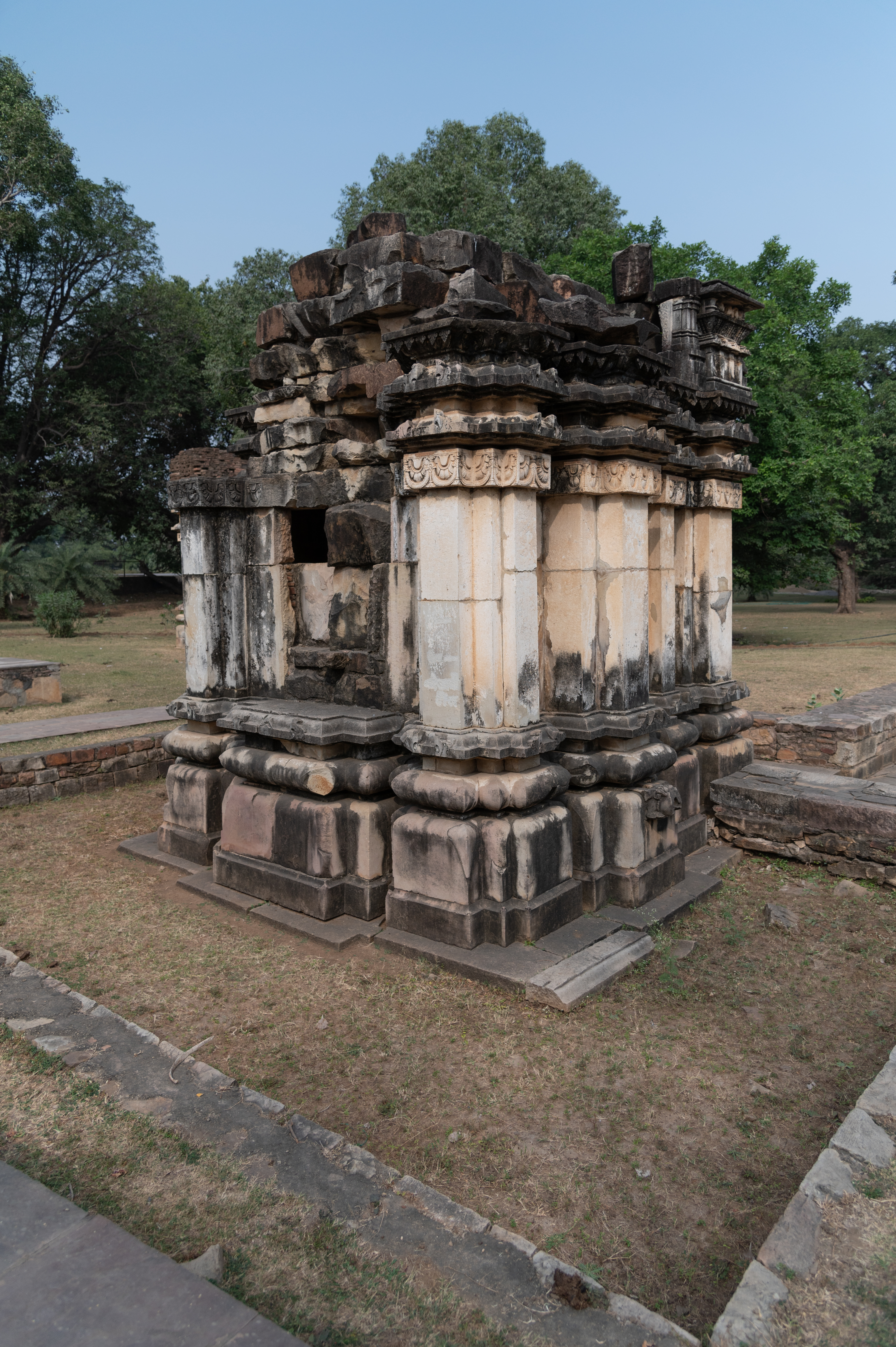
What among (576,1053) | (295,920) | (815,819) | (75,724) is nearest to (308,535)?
(295,920)

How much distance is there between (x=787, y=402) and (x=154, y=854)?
579 inches

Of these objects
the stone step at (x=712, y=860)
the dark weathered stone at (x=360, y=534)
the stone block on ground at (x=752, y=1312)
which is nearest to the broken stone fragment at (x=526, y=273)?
the dark weathered stone at (x=360, y=534)

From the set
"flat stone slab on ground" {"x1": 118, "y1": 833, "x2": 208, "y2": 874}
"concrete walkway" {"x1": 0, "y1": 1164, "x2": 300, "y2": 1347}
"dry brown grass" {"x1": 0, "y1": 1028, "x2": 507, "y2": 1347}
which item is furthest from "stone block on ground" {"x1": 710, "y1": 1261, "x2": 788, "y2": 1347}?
"flat stone slab on ground" {"x1": 118, "y1": 833, "x2": 208, "y2": 874}

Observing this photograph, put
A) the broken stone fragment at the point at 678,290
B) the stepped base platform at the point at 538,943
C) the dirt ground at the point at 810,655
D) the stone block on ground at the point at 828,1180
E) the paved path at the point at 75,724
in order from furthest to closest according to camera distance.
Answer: the dirt ground at the point at 810,655 < the paved path at the point at 75,724 < the broken stone fragment at the point at 678,290 < the stepped base platform at the point at 538,943 < the stone block on ground at the point at 828,1180

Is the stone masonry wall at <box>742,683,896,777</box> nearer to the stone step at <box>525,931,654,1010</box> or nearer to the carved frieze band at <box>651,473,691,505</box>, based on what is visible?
the carved frieze band at <box>651,473,691,505</box>

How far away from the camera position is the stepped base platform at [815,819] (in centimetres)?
513

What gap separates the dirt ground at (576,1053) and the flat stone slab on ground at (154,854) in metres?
0.27

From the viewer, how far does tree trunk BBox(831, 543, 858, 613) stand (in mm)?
26078

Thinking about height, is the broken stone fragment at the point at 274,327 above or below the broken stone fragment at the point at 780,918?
above

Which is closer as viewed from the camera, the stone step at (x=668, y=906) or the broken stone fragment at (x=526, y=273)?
the stone step at (x=668, y=906)

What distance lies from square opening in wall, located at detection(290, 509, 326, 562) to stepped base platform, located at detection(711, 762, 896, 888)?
3.14 meters

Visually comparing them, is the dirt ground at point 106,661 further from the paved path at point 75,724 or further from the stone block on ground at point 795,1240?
the stone block on ground at point 795,1240

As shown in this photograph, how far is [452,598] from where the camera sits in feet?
13.5

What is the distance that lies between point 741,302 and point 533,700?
3.74 meters
